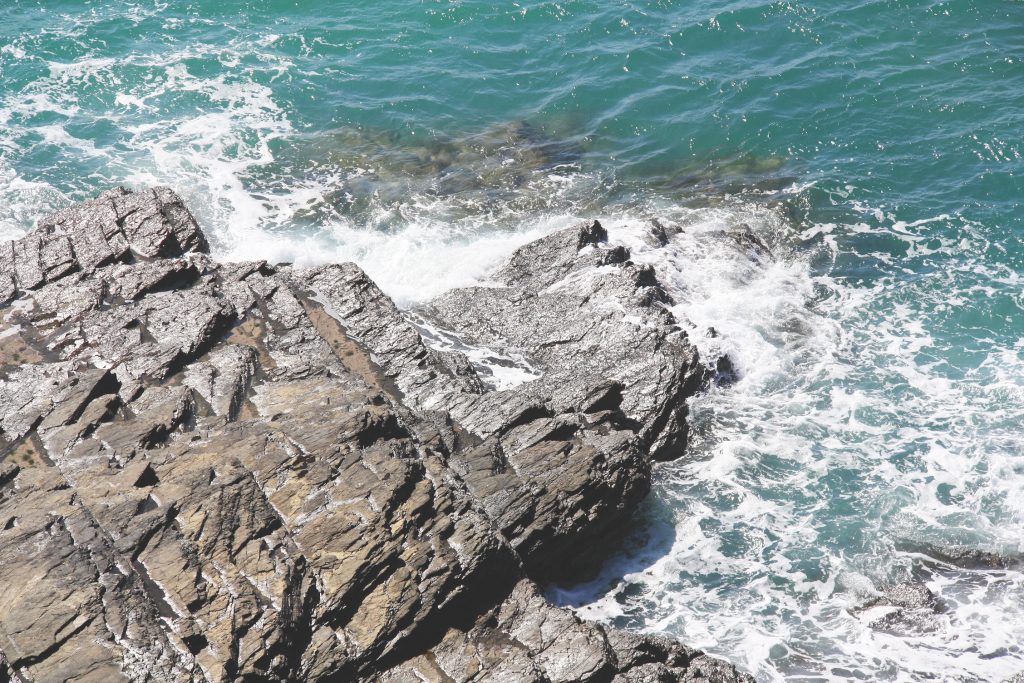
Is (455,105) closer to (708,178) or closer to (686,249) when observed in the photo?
(708,178)

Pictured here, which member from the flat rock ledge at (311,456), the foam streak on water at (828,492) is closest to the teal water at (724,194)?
the foam streak on water at (828,492)

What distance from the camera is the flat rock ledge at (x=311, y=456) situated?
14.8 m

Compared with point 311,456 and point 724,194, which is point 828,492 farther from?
point 724,194

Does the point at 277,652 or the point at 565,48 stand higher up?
the point at 565,48

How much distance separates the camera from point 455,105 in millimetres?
42406

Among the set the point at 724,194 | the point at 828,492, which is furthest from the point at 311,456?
the point at 724,194

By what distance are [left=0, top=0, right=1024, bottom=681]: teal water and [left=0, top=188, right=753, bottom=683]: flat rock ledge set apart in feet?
8.61

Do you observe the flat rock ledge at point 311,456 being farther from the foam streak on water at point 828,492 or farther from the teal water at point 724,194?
the teal water at point 724,194

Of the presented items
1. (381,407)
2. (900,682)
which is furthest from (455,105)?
(900,682)

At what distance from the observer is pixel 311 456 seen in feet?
57.1

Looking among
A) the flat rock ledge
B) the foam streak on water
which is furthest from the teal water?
the flat rock ledge

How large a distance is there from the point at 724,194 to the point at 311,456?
80.1ft

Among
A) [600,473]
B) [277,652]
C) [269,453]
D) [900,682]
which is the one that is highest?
[269,453]

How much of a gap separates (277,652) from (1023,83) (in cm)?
4160
